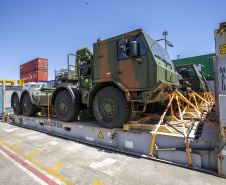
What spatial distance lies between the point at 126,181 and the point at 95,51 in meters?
3.16

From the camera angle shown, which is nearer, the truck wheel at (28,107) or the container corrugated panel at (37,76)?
the truck wheel at (28,107)

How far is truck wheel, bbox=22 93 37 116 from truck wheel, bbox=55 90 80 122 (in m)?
2.23

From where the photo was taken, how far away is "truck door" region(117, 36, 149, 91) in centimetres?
336

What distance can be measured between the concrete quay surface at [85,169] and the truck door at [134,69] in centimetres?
164

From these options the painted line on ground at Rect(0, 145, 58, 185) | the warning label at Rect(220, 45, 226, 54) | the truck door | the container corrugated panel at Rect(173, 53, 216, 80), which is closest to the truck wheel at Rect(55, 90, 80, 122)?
the painted line on ground at Rect(0, 145, 58, 185)

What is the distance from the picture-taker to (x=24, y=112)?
7176 millimetres

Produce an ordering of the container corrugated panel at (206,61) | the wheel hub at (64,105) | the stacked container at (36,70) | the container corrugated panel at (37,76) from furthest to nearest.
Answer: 1. the stacked container at (36,70)
2. the container corrugated panel at (37,76)
3. the container corrugated panel at (206,61)
4. the wheel hub at (64,105)

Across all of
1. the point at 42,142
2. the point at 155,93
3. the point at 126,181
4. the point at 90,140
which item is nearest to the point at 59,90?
the point at 42,142

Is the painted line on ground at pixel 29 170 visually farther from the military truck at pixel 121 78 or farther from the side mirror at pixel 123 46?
the side mirror at pixel 123 46

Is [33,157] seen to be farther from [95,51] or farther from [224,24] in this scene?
[224,24]

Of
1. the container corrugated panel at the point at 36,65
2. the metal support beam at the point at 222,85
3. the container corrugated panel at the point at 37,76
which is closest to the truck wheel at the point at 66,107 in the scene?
the metal support beam at the point at 222,85

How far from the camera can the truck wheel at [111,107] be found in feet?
11.7

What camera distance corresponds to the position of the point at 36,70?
27484 millimetres

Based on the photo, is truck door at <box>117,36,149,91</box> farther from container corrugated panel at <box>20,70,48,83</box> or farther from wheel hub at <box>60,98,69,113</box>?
container corrugated panel at <box>20,70,48,83</box>
